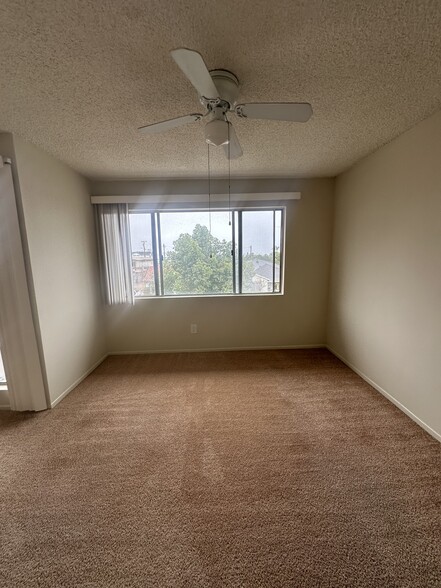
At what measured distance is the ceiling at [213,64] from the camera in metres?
0.99

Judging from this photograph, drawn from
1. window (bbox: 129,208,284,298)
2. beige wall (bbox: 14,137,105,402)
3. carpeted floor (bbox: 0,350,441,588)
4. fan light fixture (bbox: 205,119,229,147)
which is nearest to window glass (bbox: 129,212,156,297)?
window (bbox: 129,208,284,298)

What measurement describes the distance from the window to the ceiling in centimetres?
122

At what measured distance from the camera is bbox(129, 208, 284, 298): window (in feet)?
10.9

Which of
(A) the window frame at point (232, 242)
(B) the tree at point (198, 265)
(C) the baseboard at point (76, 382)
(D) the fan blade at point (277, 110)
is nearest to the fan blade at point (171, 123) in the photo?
(D) the fan blade at point (277, 110)

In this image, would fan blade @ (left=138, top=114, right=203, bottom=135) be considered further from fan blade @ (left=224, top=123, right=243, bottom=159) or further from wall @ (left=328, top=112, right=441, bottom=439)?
wall @ (left=328, top=112, right=441, bottom=439)

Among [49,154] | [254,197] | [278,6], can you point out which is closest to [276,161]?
[254,197]

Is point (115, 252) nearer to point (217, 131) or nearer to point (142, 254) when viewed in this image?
point (142, 254)

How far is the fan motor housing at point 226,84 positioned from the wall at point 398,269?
58.6 inches

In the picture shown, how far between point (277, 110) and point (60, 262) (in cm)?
234

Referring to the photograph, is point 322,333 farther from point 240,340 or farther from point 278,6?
point 278,6

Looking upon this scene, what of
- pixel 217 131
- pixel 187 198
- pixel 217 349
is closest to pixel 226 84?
pixel 217 131

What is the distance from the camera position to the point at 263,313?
3.44 m

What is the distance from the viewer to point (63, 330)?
2465mm

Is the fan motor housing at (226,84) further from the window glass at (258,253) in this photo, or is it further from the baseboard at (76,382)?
the baseboard at (76,382)
